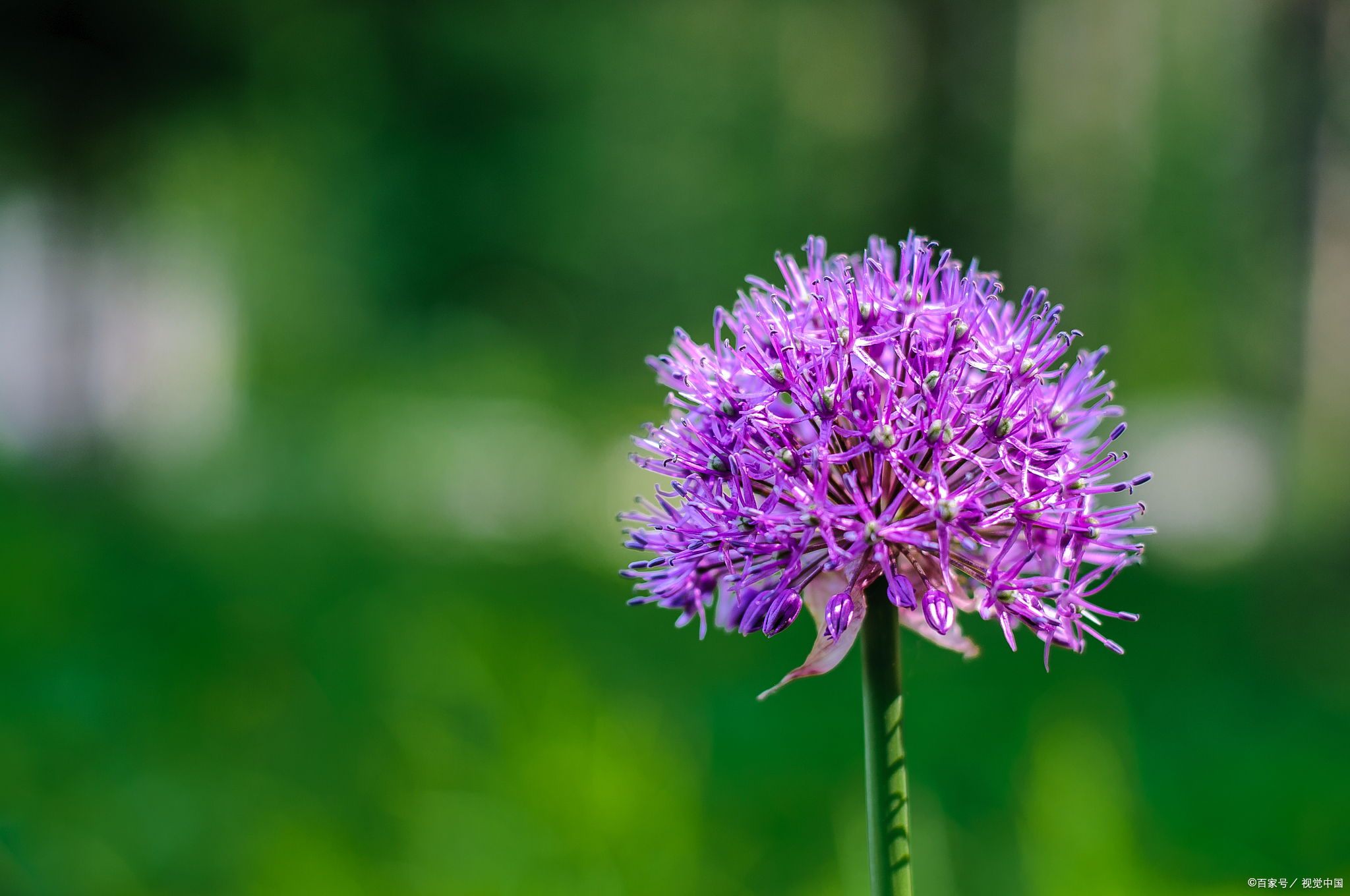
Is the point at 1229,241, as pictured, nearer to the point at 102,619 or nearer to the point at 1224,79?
the point at 1224,79

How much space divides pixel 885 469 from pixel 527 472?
1105cm

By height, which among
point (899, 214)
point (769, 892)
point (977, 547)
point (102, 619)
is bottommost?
point (769, 892)

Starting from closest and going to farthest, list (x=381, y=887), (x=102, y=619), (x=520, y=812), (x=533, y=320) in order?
(x=381, y=887) → (x=520, y=812) → (x=102, y=619) → (x=533, y=320)

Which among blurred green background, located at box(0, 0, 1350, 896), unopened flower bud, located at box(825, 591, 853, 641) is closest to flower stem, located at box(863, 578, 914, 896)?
unopened flower bud, located at box(825, 591, 853, 641)

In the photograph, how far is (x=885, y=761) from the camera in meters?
1.25

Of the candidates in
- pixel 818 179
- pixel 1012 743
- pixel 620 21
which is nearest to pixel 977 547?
pixel 1012 743

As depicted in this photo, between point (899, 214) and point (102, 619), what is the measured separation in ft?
29.8

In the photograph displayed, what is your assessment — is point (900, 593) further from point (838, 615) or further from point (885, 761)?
point (885, 761)

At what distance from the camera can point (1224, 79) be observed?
35.2ft

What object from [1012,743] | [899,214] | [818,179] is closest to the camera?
[1012,743]

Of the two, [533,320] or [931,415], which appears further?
[533,320]

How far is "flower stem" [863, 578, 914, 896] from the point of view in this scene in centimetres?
123

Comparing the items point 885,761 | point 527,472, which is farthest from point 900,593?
point 527,472

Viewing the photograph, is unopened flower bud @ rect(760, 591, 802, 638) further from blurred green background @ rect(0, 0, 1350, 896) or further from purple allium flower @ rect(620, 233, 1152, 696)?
blurred green background @ rect(0, 0, 1350, 896)
